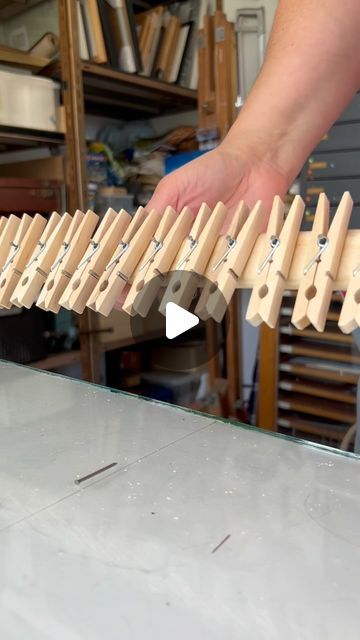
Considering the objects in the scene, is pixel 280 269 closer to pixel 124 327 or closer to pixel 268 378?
pixel 268 378

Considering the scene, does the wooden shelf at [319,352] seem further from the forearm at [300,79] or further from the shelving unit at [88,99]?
the forearm at [300,79]

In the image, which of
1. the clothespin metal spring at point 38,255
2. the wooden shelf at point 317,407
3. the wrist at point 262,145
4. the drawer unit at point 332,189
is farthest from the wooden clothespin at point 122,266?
the wooden shelf at point 317,407

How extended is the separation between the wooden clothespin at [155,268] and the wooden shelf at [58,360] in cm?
156

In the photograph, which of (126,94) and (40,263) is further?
(126,94)

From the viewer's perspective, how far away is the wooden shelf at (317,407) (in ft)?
6.79

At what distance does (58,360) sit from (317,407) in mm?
971

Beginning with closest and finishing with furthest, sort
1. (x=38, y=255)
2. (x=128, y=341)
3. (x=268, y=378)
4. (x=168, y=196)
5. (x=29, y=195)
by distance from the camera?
1. (x=38, y=255)
2. (x=168, y=196)
3. (x=29, y=195)
4. (x=268, y=378)
5. (x=128, y=341)

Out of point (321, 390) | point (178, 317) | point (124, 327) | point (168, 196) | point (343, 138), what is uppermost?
point (343, 138)

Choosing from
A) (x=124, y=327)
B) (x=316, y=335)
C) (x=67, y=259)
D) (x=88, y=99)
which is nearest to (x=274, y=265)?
(x=67, y=259)

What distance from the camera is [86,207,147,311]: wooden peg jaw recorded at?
570 millimetres

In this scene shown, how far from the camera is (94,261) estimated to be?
0.59 meters

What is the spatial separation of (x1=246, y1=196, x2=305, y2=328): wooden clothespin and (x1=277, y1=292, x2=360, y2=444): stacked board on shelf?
4.89 feet

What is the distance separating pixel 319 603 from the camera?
417 mm

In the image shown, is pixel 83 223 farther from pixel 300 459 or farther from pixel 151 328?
pixel 151 328
